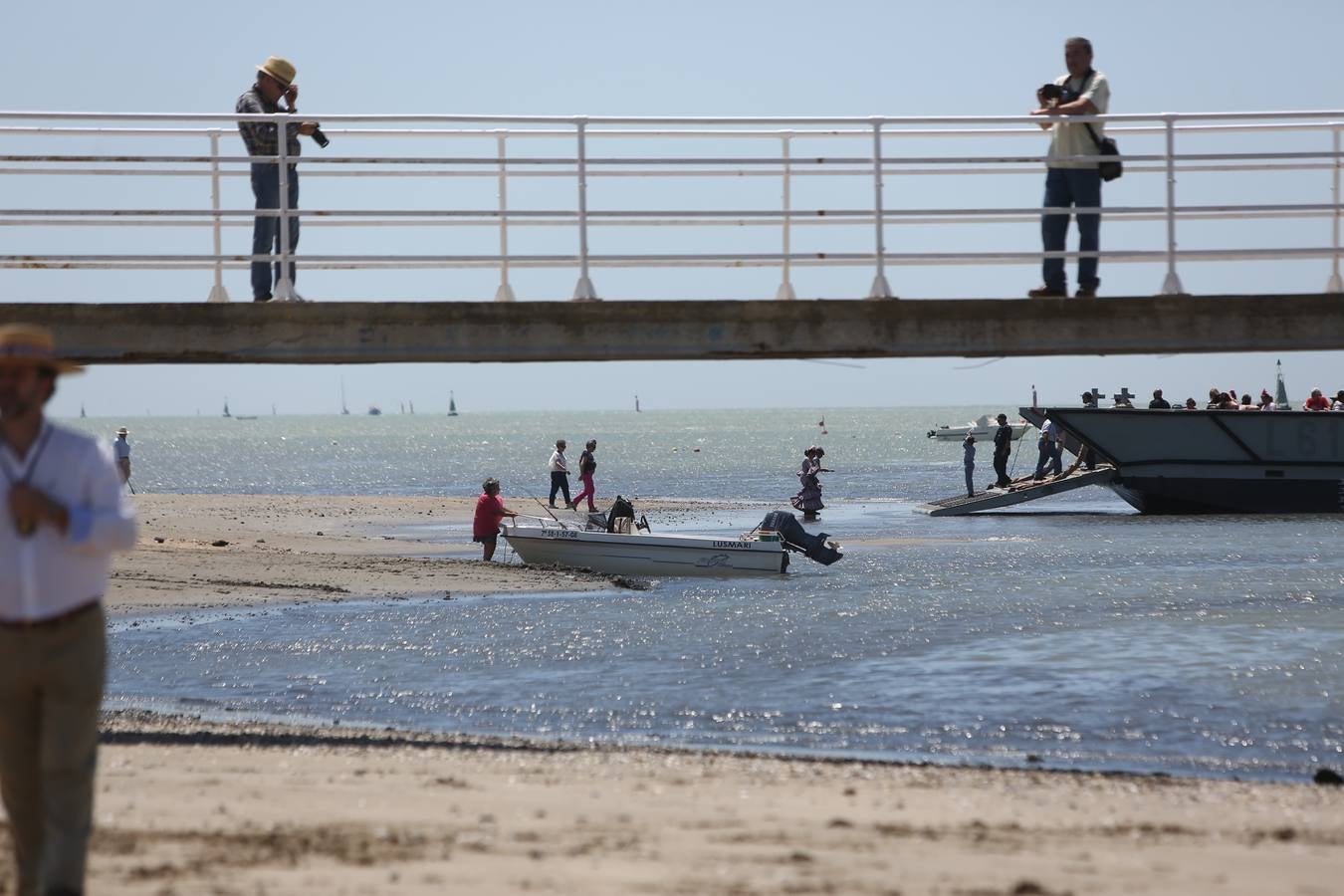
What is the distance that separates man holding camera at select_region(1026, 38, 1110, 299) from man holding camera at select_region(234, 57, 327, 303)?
5.13 m

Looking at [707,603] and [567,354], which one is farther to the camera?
[707,603]

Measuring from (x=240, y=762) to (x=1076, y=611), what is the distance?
14.0 meters

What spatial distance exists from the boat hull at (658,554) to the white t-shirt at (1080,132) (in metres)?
13.5

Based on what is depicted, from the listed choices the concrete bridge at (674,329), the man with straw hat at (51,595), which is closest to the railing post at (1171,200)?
the concrete bridge at (674,329)

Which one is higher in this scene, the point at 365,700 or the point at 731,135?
the point at 731,135

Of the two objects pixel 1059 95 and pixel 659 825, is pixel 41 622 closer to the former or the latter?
pixel 659 825

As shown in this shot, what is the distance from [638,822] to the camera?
7520 mm

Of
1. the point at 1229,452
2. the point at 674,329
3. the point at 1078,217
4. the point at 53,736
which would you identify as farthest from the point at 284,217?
the point at 1229,452

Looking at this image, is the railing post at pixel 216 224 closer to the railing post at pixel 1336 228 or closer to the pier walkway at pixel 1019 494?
the railing post at pixel 1336 228

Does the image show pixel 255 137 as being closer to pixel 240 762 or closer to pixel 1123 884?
pixel 240 762

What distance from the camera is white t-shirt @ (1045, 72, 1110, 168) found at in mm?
10812

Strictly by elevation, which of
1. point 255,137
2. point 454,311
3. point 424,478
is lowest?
point 424,478

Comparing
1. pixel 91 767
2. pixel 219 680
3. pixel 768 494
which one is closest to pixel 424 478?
pixel 768 494

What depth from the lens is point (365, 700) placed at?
1409 centimetres
